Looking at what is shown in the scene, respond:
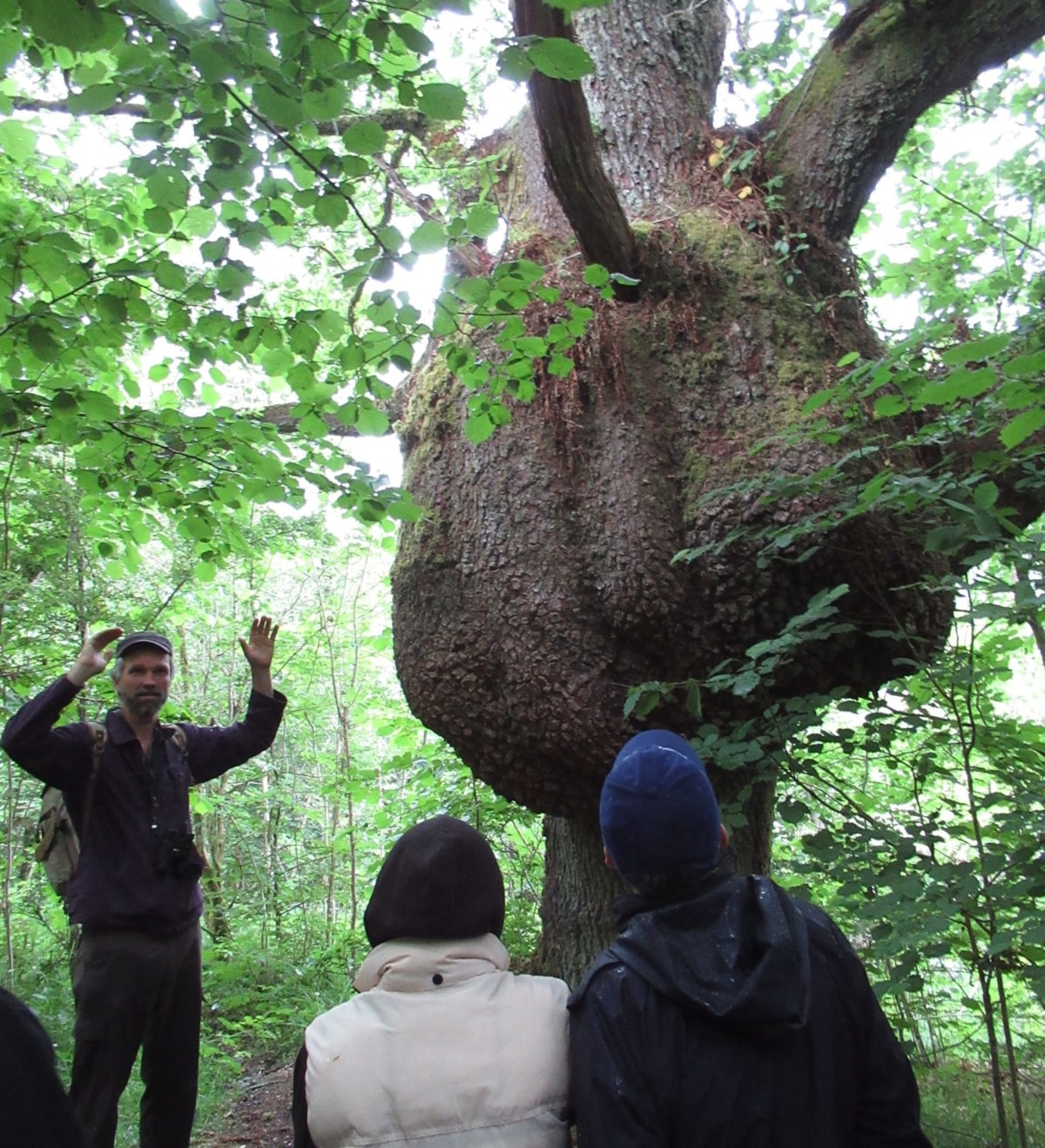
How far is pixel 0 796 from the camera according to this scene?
23.1 ft

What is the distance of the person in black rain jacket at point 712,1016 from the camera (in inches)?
52.1

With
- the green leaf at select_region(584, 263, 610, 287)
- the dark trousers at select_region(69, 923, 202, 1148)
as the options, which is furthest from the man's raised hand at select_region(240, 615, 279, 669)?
the green leaf at select_region(584, 263, 610, 287)

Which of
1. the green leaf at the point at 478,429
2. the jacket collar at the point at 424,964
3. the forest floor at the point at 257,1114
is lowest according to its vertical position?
the forest floor at the point at 257,1114

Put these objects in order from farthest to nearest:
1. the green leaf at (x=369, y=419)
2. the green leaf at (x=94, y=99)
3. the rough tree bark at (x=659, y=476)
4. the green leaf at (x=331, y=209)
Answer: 1. the green leaf at (x=369, y=419)
2. the rough tree bark at (x=659, y=476)
3. the green leaf at (x=331, y=209)
4. the green leaf at (x=94, y=99)

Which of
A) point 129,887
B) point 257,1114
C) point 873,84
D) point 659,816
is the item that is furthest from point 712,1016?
point 257,1114

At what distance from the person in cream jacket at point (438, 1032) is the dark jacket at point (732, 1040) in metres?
0.08

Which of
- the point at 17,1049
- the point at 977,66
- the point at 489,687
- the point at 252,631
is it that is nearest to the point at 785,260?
the point at 977,66

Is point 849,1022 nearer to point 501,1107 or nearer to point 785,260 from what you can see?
point 501,1107

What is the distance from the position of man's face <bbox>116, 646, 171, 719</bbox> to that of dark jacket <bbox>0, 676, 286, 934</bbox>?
8cm

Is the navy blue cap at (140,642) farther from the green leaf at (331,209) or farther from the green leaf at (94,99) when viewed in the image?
the green leaf at (94,99)

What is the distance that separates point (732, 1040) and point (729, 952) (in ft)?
0.44

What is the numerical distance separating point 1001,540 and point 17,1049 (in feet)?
7.97

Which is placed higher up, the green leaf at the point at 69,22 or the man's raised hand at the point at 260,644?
the green leaf at the point at 69,22

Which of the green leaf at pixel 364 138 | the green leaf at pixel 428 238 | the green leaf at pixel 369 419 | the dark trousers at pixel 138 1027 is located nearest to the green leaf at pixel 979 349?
the green leaf at pixel 428 238
